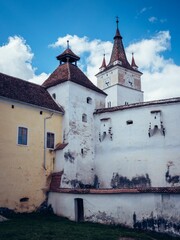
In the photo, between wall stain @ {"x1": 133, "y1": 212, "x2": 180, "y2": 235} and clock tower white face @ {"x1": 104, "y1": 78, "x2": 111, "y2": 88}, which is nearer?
wall stain @ {"x1": 133, "y1": 212, "x2": 180, "y2": 235}

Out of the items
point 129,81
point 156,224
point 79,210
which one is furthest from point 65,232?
point 129,81

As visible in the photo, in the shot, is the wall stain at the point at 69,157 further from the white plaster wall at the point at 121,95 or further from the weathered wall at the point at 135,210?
the white plaster wall at the point at 121,95

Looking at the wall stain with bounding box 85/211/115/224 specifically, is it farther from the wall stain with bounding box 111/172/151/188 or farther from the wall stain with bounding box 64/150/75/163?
the wall stain with bounding box 111/172/151/188

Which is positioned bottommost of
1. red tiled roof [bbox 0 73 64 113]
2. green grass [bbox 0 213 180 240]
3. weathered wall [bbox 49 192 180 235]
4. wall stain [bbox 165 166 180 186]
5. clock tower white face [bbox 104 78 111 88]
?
green grass [bbox 0 213 180 240]

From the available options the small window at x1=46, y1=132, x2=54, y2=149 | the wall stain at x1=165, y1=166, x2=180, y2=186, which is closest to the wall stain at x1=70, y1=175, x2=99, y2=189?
the small window at x1=46, y1=132, x2=54, y2=149

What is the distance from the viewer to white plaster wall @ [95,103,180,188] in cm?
2253

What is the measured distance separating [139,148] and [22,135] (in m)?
9.50

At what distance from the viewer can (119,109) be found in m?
25.5

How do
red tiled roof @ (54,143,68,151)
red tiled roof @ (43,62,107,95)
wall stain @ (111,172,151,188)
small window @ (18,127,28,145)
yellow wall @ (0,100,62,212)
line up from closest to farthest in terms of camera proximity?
1. yellow wall @ (0,100,62,212)
2. small window @ (18,127,28,145)
3. wall stain @ (111,172,151,188)
4. red tiled roof @ (54,143,68,151)
5. red tiled roof @ (43,62,107,95)

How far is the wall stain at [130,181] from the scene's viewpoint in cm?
2320

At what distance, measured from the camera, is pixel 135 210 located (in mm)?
16734

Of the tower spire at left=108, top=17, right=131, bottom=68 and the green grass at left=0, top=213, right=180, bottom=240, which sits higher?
the tower spire at left=108, top=17, right=131, bottom=68

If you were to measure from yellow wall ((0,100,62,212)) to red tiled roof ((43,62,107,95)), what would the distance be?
4.15 metres

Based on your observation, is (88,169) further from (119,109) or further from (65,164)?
(119,109)
